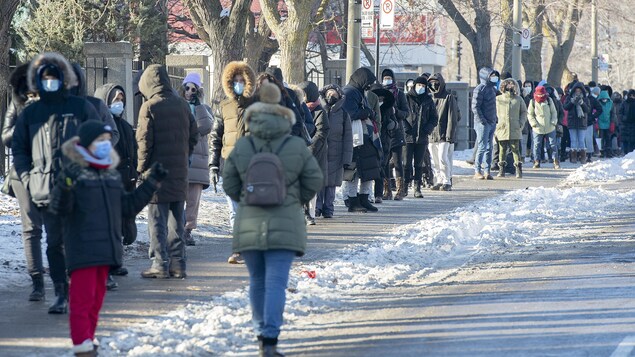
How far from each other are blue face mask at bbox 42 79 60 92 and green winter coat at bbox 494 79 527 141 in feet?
49.5

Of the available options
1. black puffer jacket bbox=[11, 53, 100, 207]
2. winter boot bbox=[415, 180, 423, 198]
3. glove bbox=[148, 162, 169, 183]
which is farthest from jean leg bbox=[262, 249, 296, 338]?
winter boot bbox=[415, 180, 423, 198]

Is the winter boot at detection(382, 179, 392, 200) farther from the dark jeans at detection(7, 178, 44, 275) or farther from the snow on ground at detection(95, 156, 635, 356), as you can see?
the dark jeans at detection(7, 178, 44, 275)

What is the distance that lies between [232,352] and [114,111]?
3656 millimetres

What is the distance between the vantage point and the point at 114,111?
35.8 feet

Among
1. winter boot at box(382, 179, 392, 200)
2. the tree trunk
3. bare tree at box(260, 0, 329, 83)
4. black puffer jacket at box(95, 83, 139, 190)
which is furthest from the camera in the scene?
bare tree at box(260, 0, 329, 83)

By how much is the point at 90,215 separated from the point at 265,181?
3.44ft

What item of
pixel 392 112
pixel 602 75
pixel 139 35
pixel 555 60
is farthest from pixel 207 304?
pixel 602 75

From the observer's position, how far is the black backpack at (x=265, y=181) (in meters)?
7.36

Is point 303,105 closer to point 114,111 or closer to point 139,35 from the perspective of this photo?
point 114,111

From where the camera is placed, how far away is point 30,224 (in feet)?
30.6

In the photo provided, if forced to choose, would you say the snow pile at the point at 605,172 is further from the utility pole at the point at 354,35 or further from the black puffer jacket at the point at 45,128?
the black puffer jacket at the point at 45,128

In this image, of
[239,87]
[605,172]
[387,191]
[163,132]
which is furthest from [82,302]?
[605,172]

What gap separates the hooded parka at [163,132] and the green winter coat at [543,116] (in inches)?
636

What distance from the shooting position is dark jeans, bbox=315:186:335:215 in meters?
15.9
